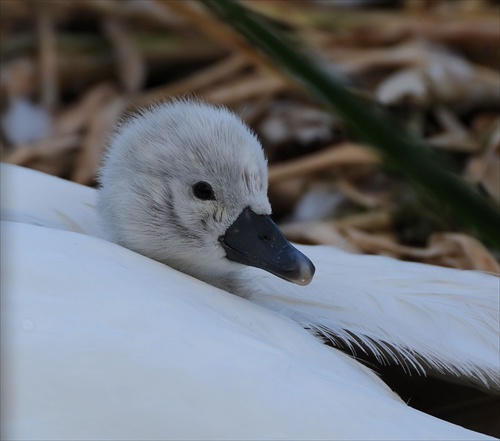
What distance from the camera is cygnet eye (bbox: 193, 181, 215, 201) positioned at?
1085 millimetres

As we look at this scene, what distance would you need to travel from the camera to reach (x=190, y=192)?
1.10 metres

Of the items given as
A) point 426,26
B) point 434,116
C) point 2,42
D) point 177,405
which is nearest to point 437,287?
point 177,405

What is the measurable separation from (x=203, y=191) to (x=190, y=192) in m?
0.02

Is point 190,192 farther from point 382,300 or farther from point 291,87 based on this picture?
point 291,87

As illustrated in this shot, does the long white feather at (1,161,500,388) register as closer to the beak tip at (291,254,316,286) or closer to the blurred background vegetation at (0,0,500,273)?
the beak tip at (291,254,316,286)

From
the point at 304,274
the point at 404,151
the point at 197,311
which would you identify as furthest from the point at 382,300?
the point at 404,151

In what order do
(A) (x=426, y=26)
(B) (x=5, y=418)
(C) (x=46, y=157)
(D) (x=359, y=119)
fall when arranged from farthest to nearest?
(A) (x=426, y=26) → (C) (x=46, y=157) → (B) (x=5, y=418) → (D) (x=359, y=119)

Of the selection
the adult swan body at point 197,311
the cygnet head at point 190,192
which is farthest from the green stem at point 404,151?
the cygnet head at point 190,192

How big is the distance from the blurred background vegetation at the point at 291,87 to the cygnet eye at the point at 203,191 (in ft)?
2.28

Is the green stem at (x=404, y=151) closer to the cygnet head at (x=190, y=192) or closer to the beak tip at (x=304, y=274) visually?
the beak tip at (x=304, y=274)

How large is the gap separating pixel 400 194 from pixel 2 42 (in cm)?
95

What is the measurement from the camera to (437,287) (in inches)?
39.8

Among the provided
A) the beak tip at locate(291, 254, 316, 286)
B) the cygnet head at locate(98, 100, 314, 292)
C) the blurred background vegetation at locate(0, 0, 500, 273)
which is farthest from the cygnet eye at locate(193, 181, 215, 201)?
the blurred background vegetation at locate(0, 0, 500, 273)

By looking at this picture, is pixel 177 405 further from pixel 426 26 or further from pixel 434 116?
pixel 426 26
